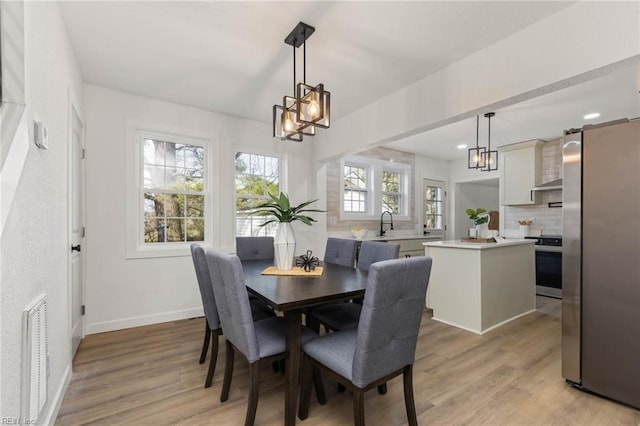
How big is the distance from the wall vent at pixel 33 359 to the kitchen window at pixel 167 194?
2.02m

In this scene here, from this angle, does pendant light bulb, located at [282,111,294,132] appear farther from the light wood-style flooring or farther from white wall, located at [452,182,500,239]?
white wall, located at [452,182,500,239]

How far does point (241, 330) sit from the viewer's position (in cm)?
159

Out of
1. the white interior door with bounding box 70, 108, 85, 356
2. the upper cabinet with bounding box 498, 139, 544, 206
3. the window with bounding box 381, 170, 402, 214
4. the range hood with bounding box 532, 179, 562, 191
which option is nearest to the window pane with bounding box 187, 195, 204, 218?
the white interior door with bounding box 70, 108, 85, 356

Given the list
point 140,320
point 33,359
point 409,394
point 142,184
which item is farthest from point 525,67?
point 140,320

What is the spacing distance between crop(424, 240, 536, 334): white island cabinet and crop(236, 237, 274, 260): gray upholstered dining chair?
6.36 feet

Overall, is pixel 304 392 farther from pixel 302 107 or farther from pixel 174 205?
pixel 174 205

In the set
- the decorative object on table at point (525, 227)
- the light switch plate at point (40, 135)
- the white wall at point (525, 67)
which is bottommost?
the decorative object on table at point (525, 227)

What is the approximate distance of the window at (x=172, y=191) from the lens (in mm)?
3395

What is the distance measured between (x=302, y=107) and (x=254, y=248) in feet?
5.58

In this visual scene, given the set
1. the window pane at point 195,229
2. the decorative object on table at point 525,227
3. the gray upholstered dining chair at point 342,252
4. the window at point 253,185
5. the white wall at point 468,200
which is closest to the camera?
the gray upholstered dining chair at point 342,252

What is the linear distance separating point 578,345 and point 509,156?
4113 mm

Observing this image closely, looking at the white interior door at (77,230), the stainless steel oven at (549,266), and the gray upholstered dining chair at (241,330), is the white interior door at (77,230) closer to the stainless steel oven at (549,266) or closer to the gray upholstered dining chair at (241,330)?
the gray upholstered dining chair at (241,330)

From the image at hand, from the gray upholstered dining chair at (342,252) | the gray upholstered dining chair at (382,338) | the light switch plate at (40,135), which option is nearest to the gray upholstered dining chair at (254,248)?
the gray upholstered dining chair at (342,252)

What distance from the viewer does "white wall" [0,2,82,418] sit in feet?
3.58
